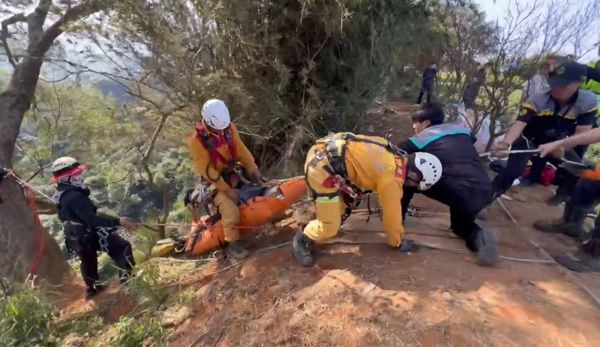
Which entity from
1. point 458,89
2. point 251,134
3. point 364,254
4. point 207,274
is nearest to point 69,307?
point 207,274

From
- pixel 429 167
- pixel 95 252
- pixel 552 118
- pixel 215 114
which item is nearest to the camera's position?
pixel 429 167

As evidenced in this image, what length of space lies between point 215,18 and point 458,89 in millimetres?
4123

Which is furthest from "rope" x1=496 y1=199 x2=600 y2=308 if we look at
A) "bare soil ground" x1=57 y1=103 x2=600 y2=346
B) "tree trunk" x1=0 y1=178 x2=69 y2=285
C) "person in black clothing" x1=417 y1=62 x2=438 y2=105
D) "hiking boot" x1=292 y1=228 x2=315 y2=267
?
"tree trunk" x1=0 y1=178 x2=69 y2=285

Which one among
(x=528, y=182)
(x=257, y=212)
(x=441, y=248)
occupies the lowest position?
(x=441, y=248)

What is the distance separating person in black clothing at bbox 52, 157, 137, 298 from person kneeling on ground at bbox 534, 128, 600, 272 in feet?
14.0

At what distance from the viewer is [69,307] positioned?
16.4 feet

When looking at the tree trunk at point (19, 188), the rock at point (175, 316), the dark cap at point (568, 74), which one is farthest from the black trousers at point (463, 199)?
the tree trunk at point (19, 188)

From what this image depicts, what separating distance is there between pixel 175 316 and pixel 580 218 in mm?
4107

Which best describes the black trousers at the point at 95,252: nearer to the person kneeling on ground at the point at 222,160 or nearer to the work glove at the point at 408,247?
the person kneeling on ground at the point at 222,160

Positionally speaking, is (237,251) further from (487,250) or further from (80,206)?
(487,250)

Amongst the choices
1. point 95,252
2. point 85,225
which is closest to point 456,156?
point 85,225

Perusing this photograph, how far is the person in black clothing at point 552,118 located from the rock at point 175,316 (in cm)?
338

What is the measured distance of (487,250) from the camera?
3547 millimetres

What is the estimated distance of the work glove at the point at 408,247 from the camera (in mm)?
3793
